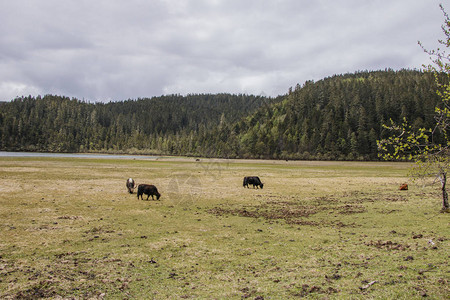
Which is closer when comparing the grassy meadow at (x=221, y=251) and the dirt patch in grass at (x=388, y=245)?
the grassy meadow at (x=221, y=251)

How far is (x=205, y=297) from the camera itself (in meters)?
8.50

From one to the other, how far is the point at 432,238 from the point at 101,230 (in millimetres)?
16758

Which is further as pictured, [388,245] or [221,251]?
[221,251]

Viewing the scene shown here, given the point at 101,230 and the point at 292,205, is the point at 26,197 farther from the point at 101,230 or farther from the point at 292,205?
the point at 292,205

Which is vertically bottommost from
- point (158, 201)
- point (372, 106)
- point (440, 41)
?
point (158, 201)

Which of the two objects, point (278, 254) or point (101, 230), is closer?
point (278, 254)

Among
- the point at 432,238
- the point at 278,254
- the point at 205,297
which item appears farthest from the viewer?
the point at 432,238

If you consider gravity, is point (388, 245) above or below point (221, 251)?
above

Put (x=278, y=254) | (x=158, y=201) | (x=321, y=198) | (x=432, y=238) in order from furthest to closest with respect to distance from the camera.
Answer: (x=321, y=198), (x=158, y=201), (x=432, y=238), (x=278, y=254)

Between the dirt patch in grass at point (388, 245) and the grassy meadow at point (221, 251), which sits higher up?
the dirt patch in grass at point (388, 245)

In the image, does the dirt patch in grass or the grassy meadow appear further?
the dirt patch in grass

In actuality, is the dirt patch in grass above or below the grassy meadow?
above

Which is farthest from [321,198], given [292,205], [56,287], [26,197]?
[26,197]

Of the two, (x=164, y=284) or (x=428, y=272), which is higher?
(x=428, y=272)
